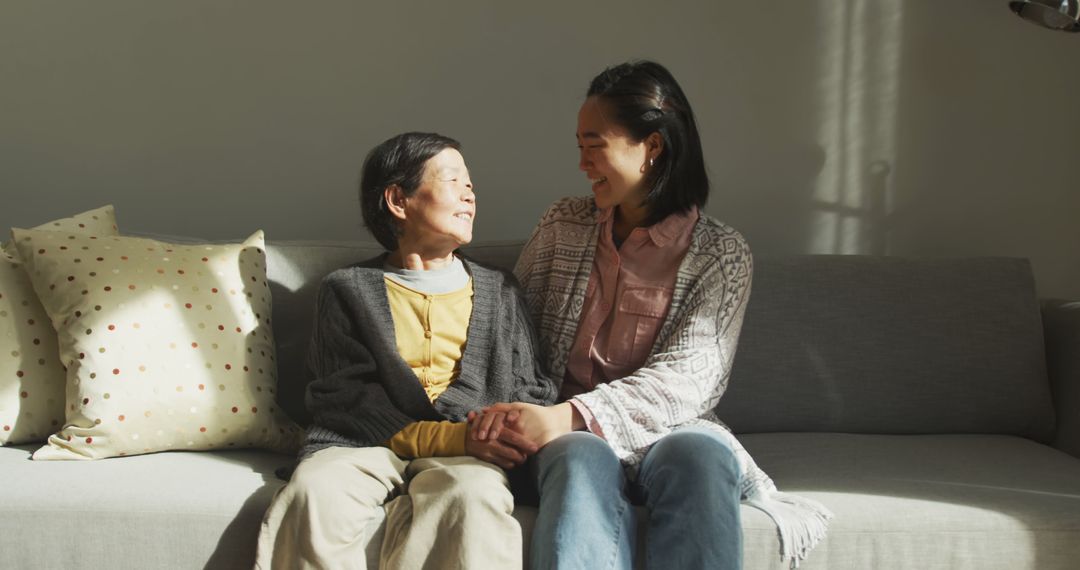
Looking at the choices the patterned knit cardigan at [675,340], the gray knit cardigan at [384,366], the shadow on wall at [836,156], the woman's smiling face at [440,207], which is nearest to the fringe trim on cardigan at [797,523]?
the patterned knit cardigan at [675,340]

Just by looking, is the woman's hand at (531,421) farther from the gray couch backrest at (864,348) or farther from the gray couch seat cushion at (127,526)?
the gray couch backrest at (864,348)

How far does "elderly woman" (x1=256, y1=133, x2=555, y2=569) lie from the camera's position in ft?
5.20

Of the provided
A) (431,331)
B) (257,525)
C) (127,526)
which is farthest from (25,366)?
(431,331)

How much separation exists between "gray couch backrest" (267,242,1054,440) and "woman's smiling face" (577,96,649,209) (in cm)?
35

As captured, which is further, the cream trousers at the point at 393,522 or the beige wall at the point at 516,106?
the beige wall at the point at 516,106

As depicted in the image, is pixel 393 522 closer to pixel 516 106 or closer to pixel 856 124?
pixel 516 106

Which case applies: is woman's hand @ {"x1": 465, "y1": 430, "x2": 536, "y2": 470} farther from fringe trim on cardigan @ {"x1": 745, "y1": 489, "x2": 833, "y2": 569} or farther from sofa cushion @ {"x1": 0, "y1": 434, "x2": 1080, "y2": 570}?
fringe trim on cardigan @ {"x1": 745, "y1": 489, "x2": 833, "y2": 569}

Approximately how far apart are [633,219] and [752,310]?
14.2 inches

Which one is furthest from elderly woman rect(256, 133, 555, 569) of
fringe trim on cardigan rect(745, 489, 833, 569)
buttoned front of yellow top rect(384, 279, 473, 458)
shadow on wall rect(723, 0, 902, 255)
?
shadow on wall rect(723, 0, 902, 255)

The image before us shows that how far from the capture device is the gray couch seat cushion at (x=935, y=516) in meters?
1.66

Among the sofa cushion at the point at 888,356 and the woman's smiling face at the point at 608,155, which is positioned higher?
the woman's smiling face at the point at 608,155

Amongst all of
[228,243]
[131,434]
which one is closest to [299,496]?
[131,434]

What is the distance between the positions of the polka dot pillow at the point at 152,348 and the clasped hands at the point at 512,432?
1.45ft

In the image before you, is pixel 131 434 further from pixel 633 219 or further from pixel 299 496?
pixel 633 219
